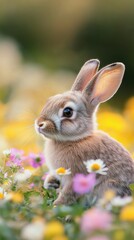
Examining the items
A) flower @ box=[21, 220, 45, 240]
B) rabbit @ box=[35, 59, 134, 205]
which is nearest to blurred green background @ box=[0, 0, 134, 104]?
rabbit @ box=[35, 59, 134, 205]

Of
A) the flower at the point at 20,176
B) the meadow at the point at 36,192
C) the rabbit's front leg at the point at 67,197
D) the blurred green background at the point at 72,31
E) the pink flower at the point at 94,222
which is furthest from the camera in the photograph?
the blurred green background at the point at 72,31

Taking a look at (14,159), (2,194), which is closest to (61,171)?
(2,194)

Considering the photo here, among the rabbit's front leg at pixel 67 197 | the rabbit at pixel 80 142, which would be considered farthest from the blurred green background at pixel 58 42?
the rabbit's front leg at pixel 67 197

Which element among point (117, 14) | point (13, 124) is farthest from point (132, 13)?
point (13, 124)

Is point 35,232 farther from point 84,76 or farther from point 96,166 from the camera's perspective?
point 84,76

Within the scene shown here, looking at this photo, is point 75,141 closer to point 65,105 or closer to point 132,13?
point 65,105

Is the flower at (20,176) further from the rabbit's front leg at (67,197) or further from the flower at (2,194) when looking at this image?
the rabbit's front leg at (67,197)

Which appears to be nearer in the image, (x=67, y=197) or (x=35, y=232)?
(x=35, y=232)
